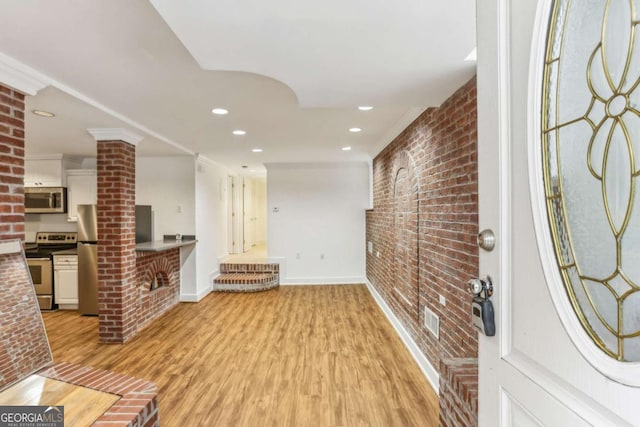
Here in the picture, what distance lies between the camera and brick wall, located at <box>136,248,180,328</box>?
4.07 metres

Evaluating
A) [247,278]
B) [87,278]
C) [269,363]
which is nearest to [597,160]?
[269,363]

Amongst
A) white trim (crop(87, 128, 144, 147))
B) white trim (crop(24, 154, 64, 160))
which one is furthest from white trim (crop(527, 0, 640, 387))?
white trim (crop(24, 154, 64, 160))

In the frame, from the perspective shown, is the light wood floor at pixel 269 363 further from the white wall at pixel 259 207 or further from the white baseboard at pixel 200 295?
the white wall at pixel 259 207

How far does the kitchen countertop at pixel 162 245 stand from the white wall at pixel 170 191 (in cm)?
18

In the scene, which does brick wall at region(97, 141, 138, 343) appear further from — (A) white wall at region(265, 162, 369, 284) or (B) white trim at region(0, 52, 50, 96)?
(A) white wall at region(265, 162, 369, 284)

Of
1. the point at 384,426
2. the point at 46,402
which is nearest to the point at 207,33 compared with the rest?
the point at 46,402

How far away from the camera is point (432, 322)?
2.73 metres

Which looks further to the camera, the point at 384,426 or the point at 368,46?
the point at 384,426

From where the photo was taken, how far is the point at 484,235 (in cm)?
80

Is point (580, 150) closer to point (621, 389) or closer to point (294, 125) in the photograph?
point (621, 389)

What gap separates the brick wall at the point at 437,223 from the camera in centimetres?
205

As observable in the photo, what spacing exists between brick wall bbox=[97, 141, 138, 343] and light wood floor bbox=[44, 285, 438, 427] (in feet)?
0.89

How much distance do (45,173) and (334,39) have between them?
5.54 meters

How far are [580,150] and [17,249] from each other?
2868 mm
